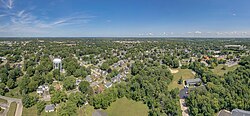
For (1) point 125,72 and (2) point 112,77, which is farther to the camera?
(1) point 125,72

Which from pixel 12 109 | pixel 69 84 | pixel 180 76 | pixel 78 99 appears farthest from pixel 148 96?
pixel 12 109

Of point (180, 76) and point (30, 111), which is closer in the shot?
point (30, 111)

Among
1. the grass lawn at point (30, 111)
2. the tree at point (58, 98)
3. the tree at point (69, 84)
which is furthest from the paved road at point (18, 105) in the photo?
the tree at point (69, 84)

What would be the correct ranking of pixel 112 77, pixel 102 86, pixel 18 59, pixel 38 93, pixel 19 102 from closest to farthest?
1. pixel 19 102
2. pixel 38 93
3. pixel 102 86
4. pixel 112 77
5. pixel 18 59

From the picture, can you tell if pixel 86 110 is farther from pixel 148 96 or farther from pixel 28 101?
pixel 148 96

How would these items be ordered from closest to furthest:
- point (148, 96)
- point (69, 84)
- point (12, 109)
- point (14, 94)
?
point (12, 109) → point (148, 96) → point (14, 94) → point (69, 84)

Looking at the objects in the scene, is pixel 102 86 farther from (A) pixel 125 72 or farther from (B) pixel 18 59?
(B) pixel 18 59

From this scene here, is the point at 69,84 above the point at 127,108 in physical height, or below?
above

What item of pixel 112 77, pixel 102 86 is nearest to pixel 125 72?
pixel 112 77
